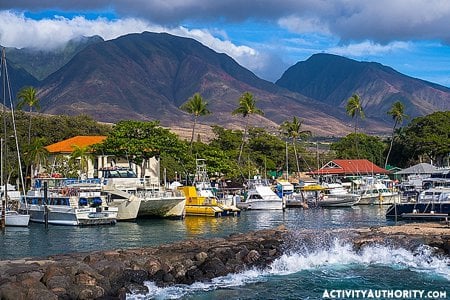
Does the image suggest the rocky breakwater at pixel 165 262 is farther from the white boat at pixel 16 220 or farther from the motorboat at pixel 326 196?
the motorboat at pixel 326 196

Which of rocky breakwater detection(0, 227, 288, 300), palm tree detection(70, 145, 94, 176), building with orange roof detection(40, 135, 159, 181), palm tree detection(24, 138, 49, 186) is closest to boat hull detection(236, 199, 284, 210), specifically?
building with orange roof detection(40, 135, 159, 181)

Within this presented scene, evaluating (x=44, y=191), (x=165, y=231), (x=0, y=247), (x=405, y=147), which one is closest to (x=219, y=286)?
(x=0, y=247)

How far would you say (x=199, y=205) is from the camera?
70.7m

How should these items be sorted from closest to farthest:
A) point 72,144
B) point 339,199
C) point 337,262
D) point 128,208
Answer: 1. point 337,262
2. point 128,208
3. point 339,199
4. point 72,144

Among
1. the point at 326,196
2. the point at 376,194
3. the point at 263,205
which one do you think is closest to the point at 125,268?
the point at 263,205

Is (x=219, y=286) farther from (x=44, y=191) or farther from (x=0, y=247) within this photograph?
(x=44, y=191)

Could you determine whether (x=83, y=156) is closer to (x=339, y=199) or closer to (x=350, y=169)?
(x=339, y=199)

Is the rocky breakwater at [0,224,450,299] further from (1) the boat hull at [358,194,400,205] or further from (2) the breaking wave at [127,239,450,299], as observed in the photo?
(1) the boat hull at [358,194,400,205]

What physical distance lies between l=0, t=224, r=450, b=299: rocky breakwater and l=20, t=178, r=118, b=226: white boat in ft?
65.3

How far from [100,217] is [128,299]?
108 ft

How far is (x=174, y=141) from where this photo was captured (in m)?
85.2

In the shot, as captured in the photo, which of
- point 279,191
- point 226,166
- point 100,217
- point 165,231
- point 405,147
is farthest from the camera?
point 405,147

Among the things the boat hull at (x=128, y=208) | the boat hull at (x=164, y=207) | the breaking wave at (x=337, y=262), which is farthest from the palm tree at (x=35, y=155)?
the breaking wave at (x=337, y=262)

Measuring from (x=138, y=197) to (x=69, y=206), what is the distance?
708cm
